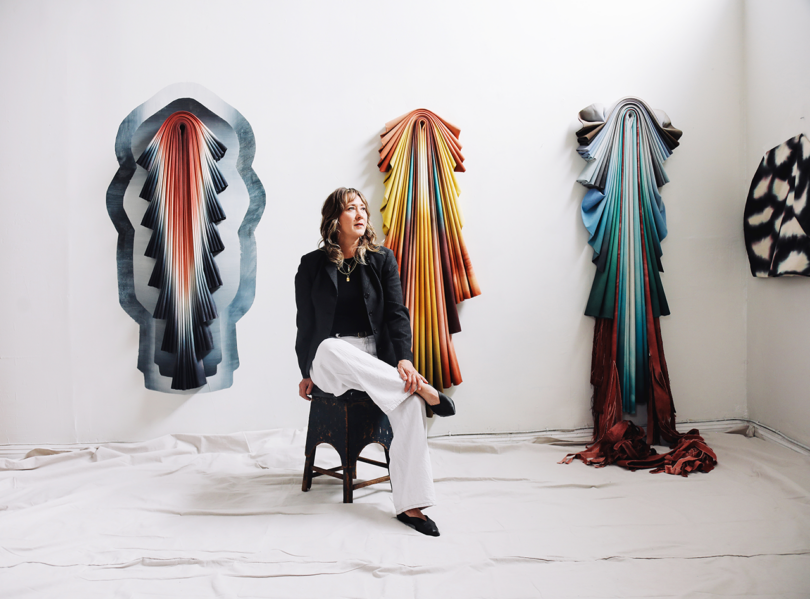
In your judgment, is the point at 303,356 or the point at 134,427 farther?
the point at 134,427

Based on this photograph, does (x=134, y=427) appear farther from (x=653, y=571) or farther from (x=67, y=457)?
(x=653, y=571)

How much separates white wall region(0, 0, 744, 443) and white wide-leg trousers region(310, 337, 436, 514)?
0.96 m

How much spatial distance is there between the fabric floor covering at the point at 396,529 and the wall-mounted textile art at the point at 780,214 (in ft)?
3.15

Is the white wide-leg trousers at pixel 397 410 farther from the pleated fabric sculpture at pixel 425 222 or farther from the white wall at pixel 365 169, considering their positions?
the white wall at pixel 365 169

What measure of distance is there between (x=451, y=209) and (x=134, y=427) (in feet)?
7.06

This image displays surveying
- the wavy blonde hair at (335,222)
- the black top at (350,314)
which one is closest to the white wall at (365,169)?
the wavy blonde hair at (335,222)

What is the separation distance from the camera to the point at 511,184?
2.80 meters

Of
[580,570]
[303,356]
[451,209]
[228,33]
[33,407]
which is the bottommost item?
[580,570]

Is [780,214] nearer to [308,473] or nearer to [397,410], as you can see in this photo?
[397,410]

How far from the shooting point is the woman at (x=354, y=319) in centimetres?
188

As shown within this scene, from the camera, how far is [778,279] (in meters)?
2.62

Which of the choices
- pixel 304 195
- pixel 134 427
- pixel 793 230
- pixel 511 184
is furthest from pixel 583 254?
pixel 134 427

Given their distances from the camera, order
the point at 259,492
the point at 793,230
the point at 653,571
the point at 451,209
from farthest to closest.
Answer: the point at 451,209 → the point at 793,230 → the point at 259,492 → the point at 653,571

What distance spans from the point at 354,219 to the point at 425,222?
0.65 m
